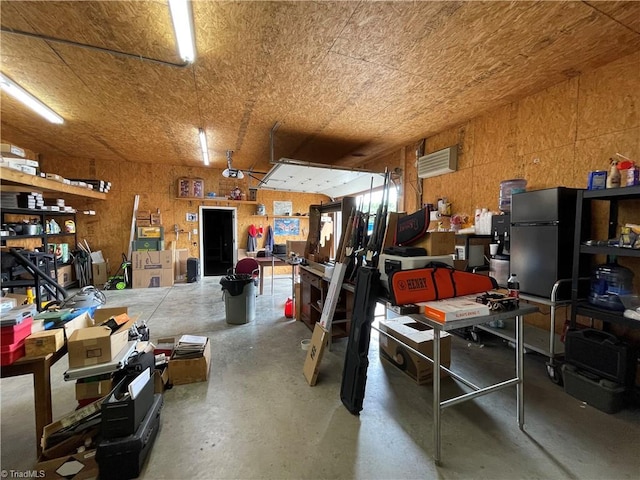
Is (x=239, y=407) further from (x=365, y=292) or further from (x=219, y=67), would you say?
(x=219, y=67)

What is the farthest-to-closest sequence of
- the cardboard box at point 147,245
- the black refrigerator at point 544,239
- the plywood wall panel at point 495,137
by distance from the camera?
the cardboard box at point 147,245
the plywood wall panel at point 495,137
the black refrigerator at point 544,239

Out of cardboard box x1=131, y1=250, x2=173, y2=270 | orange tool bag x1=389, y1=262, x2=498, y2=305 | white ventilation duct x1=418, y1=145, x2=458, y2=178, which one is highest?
white ventilation duct x1=418, y1=145, x2=458, y2=178

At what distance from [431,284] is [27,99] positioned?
5047mm

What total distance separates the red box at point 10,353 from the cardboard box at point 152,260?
5760 mm

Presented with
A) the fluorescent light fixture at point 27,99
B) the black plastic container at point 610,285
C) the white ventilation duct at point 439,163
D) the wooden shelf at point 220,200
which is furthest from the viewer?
the wooden shelf at point 220,200

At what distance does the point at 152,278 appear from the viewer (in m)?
6.78

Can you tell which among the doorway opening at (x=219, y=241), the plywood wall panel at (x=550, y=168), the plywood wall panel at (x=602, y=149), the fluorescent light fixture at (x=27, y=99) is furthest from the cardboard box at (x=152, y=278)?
the plywood wall panel at (x=602, y=149)

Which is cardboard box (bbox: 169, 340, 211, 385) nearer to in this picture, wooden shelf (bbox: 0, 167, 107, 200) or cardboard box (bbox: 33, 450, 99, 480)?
cardboard box (bbox: 33, 450, 99, 480)

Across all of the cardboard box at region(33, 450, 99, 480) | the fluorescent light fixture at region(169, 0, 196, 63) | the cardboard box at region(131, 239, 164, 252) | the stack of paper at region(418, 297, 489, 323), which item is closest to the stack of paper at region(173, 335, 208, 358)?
the cardboard box at region(33, 450, 99, 480)

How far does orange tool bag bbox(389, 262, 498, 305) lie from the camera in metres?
1.84

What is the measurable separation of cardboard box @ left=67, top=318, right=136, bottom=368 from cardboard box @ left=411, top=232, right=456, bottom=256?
2.42 metres

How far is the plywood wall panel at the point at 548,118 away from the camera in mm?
2912

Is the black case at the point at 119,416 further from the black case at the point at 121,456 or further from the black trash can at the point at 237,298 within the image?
the black trash can at the point at 237,298

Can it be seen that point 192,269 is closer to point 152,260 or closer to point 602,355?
point 152,260
